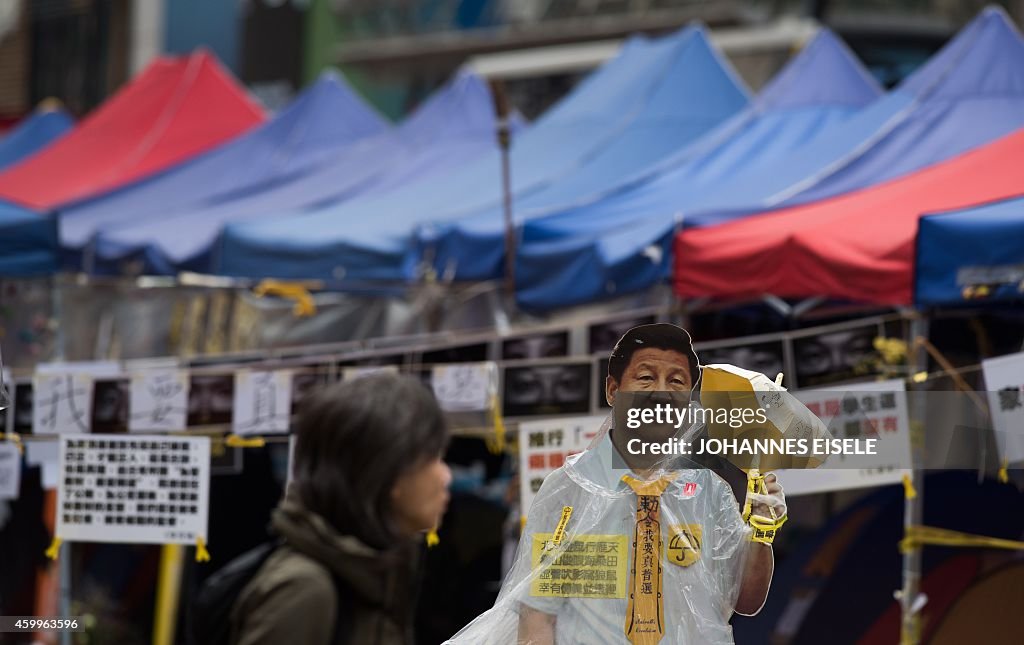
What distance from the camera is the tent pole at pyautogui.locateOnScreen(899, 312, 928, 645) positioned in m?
5.36

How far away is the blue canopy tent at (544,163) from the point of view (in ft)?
31.0

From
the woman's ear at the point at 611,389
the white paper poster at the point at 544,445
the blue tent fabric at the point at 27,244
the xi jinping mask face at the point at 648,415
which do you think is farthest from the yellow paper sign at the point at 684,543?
the blue tent fabric at the point at 27,244

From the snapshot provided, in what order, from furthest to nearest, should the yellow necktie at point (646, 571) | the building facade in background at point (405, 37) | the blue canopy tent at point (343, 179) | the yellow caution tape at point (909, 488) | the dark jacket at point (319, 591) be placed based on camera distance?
the building facade in background at point (405, 37), the blue canopy tent at point (343, 179), the yellow caution tape at point (909, 488), the yellow necktie at point (646, 571), the dark jacket at point (319, 591)

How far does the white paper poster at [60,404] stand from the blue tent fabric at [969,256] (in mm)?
3473

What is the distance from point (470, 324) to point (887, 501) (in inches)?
115

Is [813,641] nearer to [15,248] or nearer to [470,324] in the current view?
[470,324]

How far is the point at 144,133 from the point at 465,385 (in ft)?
26.6

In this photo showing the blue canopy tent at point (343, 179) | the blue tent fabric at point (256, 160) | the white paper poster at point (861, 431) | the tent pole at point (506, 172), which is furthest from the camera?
the blue tent fabric at point (256, 160)

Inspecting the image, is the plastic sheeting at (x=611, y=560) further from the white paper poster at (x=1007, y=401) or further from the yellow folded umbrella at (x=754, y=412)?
the white paper poster at (x=1007, y=401)

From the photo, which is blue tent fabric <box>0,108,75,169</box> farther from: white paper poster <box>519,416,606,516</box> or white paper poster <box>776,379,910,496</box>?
white paper poster <box>776,379,910,496</box>

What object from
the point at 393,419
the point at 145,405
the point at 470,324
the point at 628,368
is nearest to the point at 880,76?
the point at 470,324

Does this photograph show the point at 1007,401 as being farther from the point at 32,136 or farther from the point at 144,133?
the point at 32,136

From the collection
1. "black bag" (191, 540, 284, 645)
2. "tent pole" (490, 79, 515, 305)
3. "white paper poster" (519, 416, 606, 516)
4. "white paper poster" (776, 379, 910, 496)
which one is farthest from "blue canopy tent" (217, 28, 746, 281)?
"black bag" (191, 540, 284, 645)

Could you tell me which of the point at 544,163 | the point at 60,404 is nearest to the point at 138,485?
the point at 60,404
